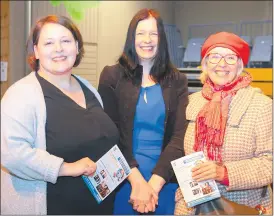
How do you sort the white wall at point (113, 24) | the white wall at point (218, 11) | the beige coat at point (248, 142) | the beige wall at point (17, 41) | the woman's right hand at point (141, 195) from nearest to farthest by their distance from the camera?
the beige coat at point (248, 142)
the woman's right hand at point (141, 195)
the white wall at point (113, 24)
the beige wall at point (17, 41)
the white wall at point (218, 11)

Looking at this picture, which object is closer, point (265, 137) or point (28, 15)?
point (265, 137)

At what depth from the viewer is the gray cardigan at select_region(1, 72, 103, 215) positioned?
3.93 ft

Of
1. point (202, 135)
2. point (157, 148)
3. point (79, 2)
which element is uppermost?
point (79, 2)

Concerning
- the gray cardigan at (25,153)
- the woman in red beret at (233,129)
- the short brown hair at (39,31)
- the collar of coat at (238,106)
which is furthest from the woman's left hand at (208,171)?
the short brown hair at (39,31)

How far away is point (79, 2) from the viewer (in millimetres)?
3930

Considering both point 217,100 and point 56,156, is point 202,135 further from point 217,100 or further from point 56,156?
point 56,156

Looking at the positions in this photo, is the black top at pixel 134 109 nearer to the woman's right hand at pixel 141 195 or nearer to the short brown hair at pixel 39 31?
the woman's right hand at pixel 141 195

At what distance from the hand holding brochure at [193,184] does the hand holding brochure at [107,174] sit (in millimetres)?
219

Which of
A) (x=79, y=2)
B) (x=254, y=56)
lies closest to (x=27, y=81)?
(x=79, y=2)

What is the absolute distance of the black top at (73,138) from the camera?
50.9 inches

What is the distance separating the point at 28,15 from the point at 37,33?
67.3 inches

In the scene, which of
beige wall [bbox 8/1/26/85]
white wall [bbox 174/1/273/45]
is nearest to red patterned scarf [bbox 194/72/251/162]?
beige wall [bbox 8/1/26/85]

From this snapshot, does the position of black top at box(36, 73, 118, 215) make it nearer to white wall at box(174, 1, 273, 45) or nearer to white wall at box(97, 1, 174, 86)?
white wall at box(97, 1, 174, 86)

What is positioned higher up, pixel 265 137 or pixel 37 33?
pixel 37 33
